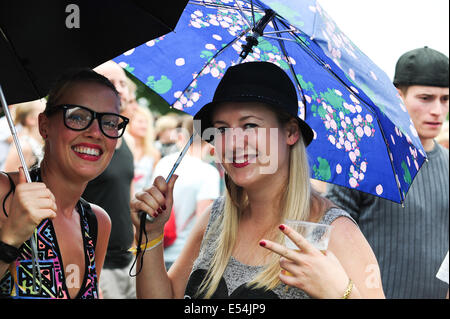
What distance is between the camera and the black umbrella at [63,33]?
2414 millimetres

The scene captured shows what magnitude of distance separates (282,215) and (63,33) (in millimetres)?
1303

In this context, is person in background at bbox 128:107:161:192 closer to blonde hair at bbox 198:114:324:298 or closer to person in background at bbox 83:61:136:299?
person in background at bbox 83:61:136:299

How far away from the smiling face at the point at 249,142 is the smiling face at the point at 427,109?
187 centimetres

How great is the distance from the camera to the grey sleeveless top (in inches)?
93.7

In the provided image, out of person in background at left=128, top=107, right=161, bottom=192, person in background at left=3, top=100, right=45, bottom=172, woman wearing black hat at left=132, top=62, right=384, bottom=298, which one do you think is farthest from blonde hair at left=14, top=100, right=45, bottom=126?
woman wearing black hat at left=132, top=62, right=384, bottom=298

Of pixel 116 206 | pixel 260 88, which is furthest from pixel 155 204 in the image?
pixel 116 206

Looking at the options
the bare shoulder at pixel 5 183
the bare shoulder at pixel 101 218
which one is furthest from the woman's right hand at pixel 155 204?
the bare shoulder at pixel 5 183

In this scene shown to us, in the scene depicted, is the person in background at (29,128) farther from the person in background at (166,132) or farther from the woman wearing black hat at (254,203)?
the person in background at (166,132)

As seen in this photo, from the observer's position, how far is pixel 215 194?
17.4 feet

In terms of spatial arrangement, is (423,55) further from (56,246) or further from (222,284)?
(56,246)

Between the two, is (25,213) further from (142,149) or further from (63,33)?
(142,149)

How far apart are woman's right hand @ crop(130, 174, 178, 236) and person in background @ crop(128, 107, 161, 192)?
4418 millimetres

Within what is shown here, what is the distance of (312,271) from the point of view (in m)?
2.03
